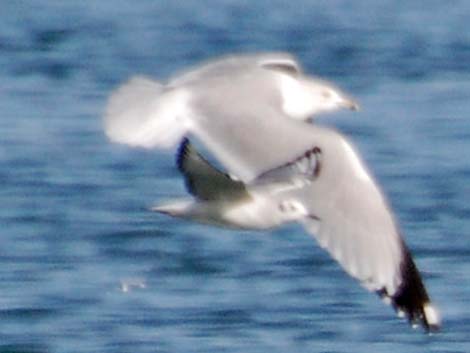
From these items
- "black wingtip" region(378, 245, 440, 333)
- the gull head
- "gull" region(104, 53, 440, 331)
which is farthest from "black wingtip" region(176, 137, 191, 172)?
"black wingtip" region(378, 245, 440, 333)

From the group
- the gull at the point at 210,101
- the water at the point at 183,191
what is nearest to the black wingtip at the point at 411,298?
the gull at the point at 210,101

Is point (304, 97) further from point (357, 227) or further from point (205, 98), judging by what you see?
point (357, 227)

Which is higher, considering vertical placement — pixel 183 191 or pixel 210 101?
pixel 210 101

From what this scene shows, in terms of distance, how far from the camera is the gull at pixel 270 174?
568cm

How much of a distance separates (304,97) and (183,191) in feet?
14.1

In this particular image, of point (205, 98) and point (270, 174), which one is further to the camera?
point (205, 98)

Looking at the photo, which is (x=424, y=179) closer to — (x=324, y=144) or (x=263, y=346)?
(x=263, y=346)

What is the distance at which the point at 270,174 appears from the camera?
564cm

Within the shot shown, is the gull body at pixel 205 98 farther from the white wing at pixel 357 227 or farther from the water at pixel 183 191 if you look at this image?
the water at pixel 183 191

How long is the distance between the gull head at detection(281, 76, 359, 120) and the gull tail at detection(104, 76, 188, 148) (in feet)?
1.07

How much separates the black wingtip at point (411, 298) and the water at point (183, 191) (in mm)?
2114

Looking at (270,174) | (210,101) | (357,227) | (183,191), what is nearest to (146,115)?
(210,101)

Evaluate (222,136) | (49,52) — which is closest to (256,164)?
(222,136)

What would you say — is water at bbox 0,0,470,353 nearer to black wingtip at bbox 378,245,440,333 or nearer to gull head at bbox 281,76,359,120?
gull head at bbox 281,76,359,120
